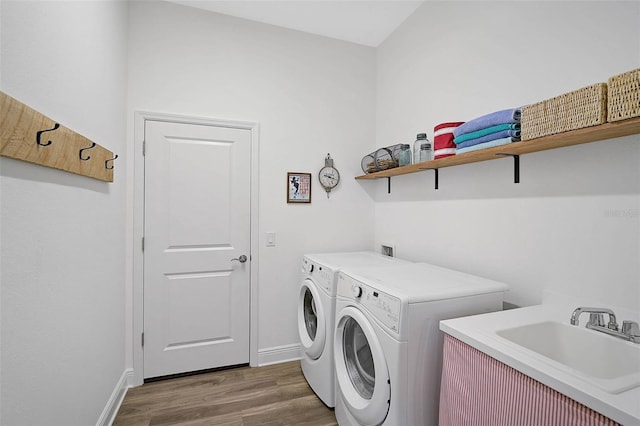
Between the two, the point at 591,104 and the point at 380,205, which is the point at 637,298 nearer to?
the point at 591,104

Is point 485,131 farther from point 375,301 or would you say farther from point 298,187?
point 298,187

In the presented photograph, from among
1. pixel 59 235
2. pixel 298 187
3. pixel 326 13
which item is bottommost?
pixel 59 235

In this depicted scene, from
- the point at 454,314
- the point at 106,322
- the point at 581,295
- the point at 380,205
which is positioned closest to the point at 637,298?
the point at 581,295

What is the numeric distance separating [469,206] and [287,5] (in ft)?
6.50

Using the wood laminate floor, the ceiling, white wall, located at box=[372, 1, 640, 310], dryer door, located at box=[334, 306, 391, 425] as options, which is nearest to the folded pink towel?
white wall, located at box=[372, 1, 640, 310]

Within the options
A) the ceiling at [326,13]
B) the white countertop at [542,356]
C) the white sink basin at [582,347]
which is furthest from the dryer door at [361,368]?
the ceiling at [326,13]

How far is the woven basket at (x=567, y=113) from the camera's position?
3.38ft

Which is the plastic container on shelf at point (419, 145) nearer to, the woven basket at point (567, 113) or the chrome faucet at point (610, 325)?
the woven basket at point (567, 113)

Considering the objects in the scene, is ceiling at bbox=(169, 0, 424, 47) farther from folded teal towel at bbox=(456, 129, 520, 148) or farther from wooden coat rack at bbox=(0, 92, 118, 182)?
wooden coat rack at bbox=(0, 92, 118, 182)

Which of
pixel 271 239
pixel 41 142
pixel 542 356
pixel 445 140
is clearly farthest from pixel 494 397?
pixel 271 239

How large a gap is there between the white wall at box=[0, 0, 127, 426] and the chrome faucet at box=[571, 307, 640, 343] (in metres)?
1.94

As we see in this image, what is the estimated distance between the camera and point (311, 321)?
2.28m

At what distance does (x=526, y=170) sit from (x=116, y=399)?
9.06 feet

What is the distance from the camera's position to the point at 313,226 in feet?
8.72
